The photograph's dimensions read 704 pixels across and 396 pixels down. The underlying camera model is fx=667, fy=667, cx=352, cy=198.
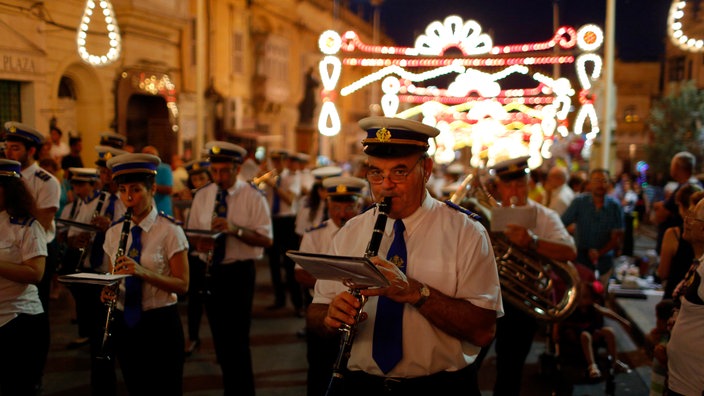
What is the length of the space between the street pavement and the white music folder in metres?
3.95

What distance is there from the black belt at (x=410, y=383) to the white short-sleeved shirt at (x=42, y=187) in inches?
154

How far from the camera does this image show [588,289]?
7176mm

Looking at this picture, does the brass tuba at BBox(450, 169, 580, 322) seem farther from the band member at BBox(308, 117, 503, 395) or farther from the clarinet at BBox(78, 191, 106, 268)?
the clarinet at BBox(78, 191, 106, 268)

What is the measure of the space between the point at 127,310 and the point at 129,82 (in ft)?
40.3

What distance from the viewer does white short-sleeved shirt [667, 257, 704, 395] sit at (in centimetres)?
385

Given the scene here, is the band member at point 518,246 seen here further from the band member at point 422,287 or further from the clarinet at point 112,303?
the clarinet at point 112,303

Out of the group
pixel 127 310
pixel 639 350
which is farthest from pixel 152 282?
pixel 639 350

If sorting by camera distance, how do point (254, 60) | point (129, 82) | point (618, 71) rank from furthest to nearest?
point (618, 71)
point (254, 60)
point (129, 82)

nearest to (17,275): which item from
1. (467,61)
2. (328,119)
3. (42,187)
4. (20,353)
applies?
(20,353)

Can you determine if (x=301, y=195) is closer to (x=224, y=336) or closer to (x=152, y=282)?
(x=224, y=336)

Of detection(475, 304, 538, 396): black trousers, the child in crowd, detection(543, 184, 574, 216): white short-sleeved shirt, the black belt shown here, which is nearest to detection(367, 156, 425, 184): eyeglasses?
the black belt

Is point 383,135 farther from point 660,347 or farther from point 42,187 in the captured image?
point 42,187

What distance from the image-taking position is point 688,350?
393 cm

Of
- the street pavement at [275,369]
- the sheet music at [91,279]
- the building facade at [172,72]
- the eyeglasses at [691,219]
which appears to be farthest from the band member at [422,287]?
the building facade at [172,72]
